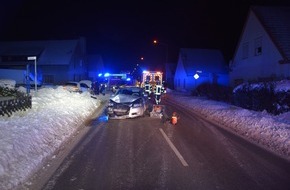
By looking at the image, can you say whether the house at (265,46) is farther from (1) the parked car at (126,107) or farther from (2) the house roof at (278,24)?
(1) the parked car at (126,107)

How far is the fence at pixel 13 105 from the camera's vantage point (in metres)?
14.1

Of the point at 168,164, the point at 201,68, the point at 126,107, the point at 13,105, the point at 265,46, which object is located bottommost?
the point at 168,164

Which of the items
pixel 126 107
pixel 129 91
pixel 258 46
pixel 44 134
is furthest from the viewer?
pixel 258 46

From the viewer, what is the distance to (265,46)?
2769 centimetres

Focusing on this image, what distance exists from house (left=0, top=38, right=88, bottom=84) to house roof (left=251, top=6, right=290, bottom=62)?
33545mm

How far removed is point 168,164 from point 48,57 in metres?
50.7

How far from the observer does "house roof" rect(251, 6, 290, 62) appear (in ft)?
83.2

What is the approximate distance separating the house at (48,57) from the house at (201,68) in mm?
17644

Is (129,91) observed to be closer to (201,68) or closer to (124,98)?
(124,98)

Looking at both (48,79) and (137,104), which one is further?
(48,79)

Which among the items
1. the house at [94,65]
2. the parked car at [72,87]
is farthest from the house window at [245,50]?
the house at [94,65]

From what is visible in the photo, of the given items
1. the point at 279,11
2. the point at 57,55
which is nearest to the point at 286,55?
the point at 279,11

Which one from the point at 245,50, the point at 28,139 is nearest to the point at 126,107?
the point at 28,139

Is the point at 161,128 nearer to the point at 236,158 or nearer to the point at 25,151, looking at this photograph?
the point at 236,158
